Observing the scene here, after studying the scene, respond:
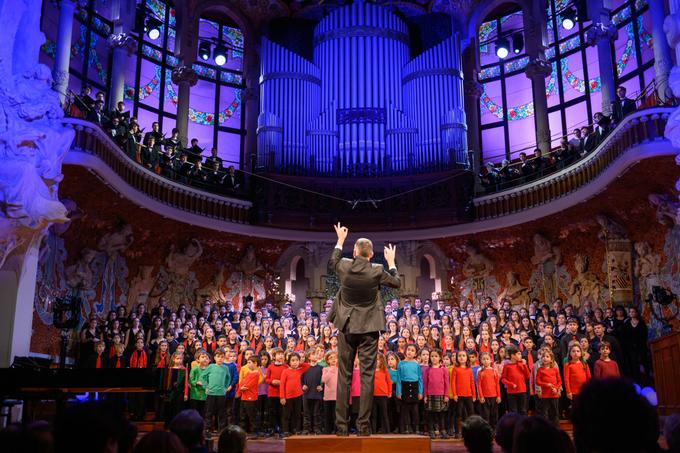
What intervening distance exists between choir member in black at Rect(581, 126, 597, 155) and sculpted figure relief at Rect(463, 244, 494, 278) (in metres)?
3.15

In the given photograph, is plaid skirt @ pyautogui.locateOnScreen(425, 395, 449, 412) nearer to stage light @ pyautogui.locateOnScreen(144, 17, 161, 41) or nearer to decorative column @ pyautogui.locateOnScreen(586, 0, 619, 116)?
decorative column @ pyautogui.locateOnScreen(586, 0, 619, 116)

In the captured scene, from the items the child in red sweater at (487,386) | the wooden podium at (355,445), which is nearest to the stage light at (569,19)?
the child in red sweater at (487,386)

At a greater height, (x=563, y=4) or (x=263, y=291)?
(x=563, y=4)

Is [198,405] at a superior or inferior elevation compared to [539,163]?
inferior

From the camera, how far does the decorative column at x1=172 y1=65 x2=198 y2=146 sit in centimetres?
1412

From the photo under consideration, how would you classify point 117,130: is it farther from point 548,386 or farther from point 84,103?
point 548,386

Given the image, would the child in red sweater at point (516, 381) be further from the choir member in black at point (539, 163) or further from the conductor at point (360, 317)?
the choir member in black at point (539, 163)

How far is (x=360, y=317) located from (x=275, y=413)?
13.2 ft

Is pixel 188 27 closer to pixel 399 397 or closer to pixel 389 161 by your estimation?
pixel 389 161

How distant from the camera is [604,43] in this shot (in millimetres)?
12789

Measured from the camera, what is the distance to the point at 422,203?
13773 millimetres

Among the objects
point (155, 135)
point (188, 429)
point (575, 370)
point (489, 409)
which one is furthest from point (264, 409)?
point (188, 429)

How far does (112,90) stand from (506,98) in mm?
8088

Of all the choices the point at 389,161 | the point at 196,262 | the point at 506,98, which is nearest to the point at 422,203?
the point at 389,161
